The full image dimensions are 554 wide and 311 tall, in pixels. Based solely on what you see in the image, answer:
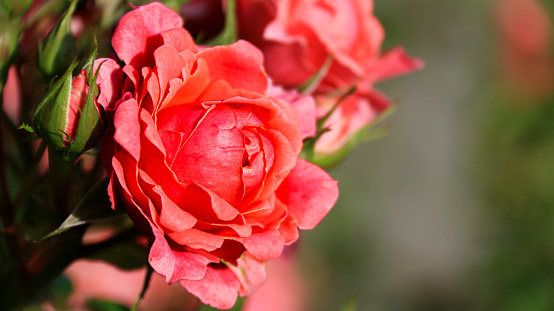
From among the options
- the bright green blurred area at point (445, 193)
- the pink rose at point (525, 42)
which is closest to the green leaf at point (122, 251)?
the bright green blurred area at point (445, 193)

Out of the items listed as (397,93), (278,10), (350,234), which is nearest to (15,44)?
(278,10)

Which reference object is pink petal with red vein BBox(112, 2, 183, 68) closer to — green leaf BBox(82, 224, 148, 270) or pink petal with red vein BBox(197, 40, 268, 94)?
pink petal with red vein BBox(197, 40, 268, 94)

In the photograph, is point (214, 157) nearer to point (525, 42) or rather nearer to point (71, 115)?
point (71, 115)

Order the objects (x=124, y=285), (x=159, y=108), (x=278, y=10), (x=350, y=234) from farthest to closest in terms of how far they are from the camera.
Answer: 1. (x=350, y=234)
2. (x=124, y=285)
3. (x=278, y=10)
4. (x=159, y=108)

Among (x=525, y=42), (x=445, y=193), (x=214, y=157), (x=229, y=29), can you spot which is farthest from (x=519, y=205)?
(x=214, y=157)

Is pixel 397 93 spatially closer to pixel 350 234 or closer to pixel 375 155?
pixel 375 155

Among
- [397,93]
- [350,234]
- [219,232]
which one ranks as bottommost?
[350,234]

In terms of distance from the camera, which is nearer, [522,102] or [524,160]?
[524,160]

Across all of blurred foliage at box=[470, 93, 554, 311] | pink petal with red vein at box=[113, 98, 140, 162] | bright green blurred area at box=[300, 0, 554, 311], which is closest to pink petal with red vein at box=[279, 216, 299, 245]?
pink petal with red vein at box=[113, 98, 140, 162]
